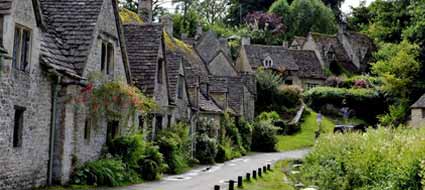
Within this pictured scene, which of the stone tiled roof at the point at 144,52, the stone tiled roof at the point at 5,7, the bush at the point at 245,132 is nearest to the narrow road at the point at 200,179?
the stone tiled roof at the point at 144,52

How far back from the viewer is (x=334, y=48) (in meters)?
95.9

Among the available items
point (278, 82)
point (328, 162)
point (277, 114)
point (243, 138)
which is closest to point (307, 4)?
point (278, 82)

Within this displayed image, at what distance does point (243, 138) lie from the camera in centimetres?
5494

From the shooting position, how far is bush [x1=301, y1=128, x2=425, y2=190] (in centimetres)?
1805

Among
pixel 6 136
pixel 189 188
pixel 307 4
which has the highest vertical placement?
pixel 307 4

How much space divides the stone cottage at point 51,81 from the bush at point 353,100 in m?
52.2

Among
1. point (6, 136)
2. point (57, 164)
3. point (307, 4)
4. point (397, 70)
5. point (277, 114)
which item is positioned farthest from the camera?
point (307, 4)

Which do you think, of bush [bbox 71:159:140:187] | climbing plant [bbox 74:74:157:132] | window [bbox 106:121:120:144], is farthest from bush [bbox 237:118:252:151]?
bush [bbox 71:159:140:187]

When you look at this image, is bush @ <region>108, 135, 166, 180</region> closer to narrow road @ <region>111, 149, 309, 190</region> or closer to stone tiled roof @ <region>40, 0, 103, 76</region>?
narrow road @ <region>111, 149, 309, 190</region>

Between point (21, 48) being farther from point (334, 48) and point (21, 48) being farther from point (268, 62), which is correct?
point (334, 48)

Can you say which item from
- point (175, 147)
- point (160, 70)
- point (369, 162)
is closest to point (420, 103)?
point (160, 70)

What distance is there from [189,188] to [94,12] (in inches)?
297

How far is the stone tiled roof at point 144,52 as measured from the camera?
32906 mm

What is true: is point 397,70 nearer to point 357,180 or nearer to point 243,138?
point 243,138
